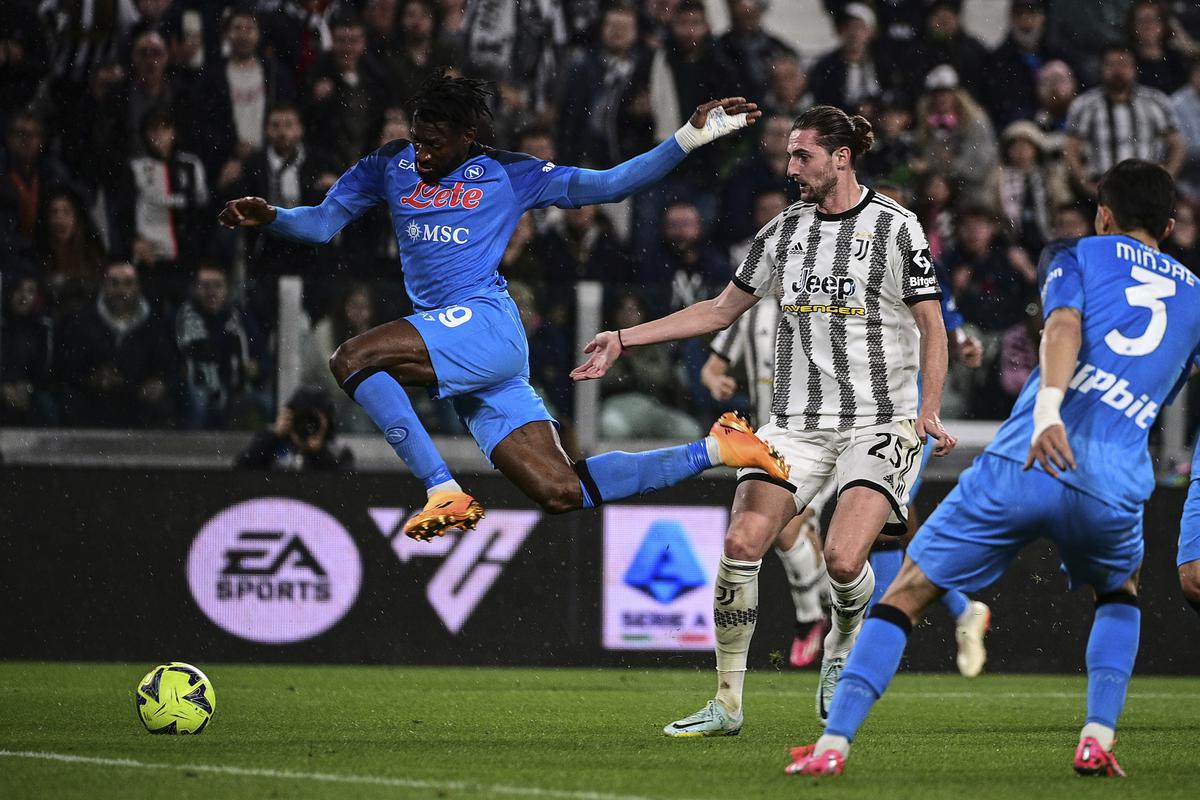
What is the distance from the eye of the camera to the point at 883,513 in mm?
5988

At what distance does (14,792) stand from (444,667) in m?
5.23

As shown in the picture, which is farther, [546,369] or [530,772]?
[546,369]

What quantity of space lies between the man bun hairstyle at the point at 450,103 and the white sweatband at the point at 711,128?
84 centimetres

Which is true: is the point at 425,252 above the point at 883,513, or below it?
above

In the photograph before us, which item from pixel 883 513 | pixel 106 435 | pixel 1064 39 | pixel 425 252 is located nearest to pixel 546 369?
pixel 106 435

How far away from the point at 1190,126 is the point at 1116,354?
8755mm

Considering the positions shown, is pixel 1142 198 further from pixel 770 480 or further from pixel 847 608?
pixel 847 608

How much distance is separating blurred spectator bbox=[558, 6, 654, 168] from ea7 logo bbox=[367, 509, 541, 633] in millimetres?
3257

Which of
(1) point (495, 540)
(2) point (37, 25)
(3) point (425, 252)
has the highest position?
(2) point (37, 25)

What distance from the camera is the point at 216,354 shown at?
9.63m

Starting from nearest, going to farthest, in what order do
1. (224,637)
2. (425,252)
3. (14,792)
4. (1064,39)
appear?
1. (14,792)
2. (425,252)
3. (224,637)
4. (1064,39)

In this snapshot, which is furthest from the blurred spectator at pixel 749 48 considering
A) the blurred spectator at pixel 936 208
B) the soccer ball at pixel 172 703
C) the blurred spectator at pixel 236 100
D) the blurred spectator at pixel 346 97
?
the soccer ball at pixel 172 703

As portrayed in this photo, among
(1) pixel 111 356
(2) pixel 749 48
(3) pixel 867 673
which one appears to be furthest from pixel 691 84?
(3) pixel 867 673

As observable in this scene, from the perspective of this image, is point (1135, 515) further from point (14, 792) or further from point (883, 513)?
point (14, 792)
